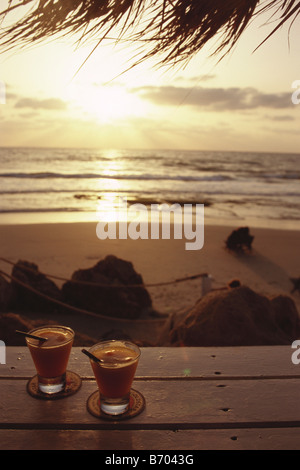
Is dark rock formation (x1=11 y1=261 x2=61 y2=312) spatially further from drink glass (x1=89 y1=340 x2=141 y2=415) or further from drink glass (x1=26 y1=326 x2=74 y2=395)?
drink glass (x1=89 y1=340 x2=141 y2=415)

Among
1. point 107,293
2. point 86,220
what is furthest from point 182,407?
point 86,220

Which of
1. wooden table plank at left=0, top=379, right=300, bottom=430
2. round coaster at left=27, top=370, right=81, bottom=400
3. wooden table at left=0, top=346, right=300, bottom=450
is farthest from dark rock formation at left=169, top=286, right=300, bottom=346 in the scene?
round coaster at left=27, top=370, right=81, bottom=400

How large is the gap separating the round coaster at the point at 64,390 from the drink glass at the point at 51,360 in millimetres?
16

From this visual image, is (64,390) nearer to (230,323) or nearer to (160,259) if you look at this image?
(230,323)

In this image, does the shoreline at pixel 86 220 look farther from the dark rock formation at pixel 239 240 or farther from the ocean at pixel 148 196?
the dark rock formation at pixel 239 240

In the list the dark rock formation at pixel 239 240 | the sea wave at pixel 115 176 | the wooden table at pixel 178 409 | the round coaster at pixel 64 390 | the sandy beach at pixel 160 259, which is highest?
the sea wave at pixel 115 176

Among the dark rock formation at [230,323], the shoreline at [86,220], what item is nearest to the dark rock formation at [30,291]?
the dark rock formation at [230,323]

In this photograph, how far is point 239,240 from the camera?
29.6 ft

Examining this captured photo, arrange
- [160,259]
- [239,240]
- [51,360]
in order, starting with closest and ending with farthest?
1. [51,360]
2. [160,259]
3. [239,240]

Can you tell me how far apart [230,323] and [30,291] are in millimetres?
3445

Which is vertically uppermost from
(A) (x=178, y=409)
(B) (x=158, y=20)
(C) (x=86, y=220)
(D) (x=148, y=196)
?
(B) (x=158, y=20)

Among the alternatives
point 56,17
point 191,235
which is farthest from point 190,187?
point 56,17

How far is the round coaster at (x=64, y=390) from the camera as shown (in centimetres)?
134

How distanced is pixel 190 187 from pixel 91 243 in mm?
13161
